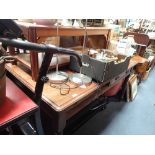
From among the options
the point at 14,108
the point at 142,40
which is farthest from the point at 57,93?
the point at 142,40

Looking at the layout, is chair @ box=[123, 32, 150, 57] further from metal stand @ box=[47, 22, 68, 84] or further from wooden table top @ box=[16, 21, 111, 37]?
metal stand @ box=[47, 22, 68, 84]

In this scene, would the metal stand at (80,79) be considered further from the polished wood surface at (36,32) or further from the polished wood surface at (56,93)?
the polished wood surface at (36,32)

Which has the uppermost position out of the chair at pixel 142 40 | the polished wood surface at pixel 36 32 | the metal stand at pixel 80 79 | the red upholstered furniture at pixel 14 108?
the polished wood surface at pixel 36 32

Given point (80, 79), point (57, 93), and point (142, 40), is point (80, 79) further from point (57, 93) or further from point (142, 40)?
point (142, 40)

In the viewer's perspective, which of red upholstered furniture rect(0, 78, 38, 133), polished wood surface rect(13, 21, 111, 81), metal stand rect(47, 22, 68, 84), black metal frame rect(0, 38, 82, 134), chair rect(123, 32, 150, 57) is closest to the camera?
black metal frame rect(0, 38, 82, 134)

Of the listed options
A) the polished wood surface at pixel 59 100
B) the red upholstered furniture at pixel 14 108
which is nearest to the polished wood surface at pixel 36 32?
the polished wood surface at pixel 59 100

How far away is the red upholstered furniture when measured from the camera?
587mm

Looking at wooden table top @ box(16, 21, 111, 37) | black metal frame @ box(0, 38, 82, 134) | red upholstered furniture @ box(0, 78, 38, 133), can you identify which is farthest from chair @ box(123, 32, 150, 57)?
red upholstered furniture @ box(0, 78, 38, 133)

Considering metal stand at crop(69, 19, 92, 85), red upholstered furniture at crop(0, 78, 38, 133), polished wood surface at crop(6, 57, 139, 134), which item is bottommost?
polished wood surface at crop(6, 57, 139, 134)

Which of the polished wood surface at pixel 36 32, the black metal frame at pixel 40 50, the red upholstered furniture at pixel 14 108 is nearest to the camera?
the black metal frame at pixel 40 50

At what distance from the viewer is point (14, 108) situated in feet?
2.11

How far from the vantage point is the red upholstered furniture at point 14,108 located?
587 mm
